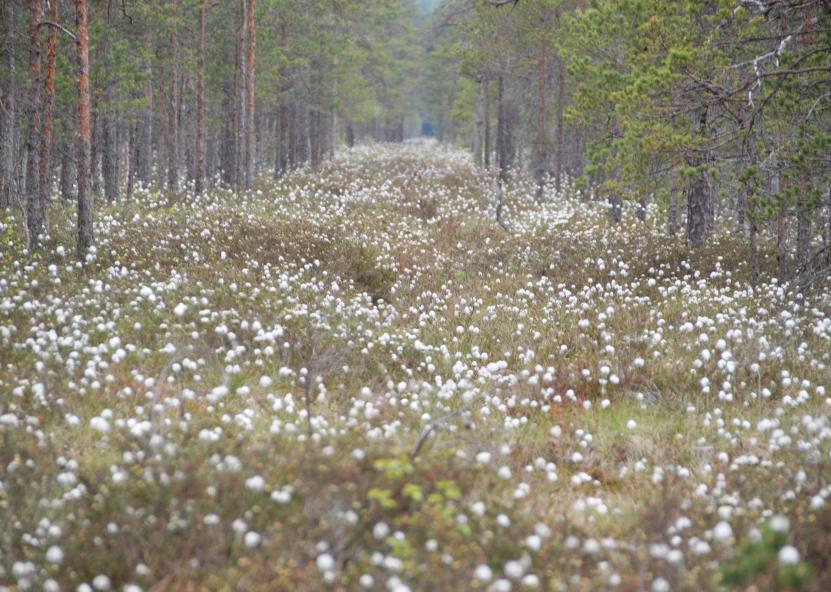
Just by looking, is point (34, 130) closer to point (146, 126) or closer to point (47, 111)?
point (47, 111)

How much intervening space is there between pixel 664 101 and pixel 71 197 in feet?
52.1

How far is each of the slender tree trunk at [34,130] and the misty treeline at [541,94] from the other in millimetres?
40

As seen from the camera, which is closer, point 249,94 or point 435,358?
point 435,358

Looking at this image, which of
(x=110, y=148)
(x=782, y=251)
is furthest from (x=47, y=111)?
(x=782, y=251)

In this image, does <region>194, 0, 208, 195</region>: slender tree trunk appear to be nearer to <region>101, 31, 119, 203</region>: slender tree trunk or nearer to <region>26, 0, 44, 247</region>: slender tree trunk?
<region>101, 31, 119, 203</region>: slender tree trunk

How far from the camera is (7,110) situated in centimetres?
1434

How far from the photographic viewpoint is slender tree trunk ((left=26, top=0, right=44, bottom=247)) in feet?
38.1

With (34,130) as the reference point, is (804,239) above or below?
below

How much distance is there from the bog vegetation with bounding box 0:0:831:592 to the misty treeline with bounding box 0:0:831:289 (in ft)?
0.43

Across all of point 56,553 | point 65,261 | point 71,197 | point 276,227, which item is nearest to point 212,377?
point 56,553

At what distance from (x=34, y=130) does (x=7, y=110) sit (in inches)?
128

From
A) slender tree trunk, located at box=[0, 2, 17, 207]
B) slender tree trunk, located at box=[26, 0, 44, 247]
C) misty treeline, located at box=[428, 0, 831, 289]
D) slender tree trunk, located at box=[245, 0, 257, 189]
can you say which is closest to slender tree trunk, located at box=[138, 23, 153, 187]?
slender tree trunk, located at box=[245, 0, 257, 189]

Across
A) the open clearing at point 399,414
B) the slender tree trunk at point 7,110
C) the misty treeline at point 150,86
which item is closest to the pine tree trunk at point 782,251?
the open clearing at point 399,414

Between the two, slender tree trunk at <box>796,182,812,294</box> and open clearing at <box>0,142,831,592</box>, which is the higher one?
slender tree trunk at <box>796,182,812,294</box>
